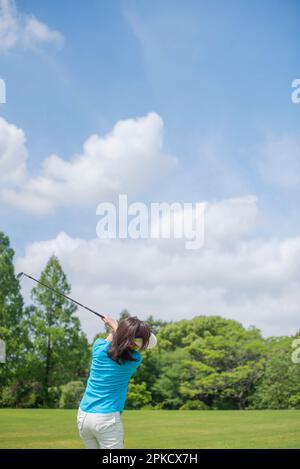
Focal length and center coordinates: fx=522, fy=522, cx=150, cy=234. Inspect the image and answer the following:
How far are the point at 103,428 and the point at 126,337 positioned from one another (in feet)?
1.33

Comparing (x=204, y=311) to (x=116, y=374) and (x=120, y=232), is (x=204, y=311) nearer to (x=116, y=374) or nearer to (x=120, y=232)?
(x=120, y=232)

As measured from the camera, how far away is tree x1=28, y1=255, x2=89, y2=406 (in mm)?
15602

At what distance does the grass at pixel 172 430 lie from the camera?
24.9 ft

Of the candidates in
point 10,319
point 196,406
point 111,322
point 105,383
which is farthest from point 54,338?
point 105,383

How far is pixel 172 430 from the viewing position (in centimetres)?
971

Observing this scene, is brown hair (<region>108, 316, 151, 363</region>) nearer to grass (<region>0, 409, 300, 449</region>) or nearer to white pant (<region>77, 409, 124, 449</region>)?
white pant (<region>77, 409, 124, 449</region>)

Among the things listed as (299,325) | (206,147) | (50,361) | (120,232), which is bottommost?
(50,361)

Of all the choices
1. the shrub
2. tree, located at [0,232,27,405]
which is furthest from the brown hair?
the shrub

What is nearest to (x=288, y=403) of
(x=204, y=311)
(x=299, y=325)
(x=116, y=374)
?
(x=299, y=325)

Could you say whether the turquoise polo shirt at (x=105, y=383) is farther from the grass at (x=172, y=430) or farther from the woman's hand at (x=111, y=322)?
the grass at (x=172, y=430)

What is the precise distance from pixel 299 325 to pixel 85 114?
9.53 metres

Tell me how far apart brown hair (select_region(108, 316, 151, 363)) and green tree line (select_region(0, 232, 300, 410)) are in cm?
1342

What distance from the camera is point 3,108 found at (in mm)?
14305

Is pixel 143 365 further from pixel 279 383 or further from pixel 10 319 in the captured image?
pixel 10 319
